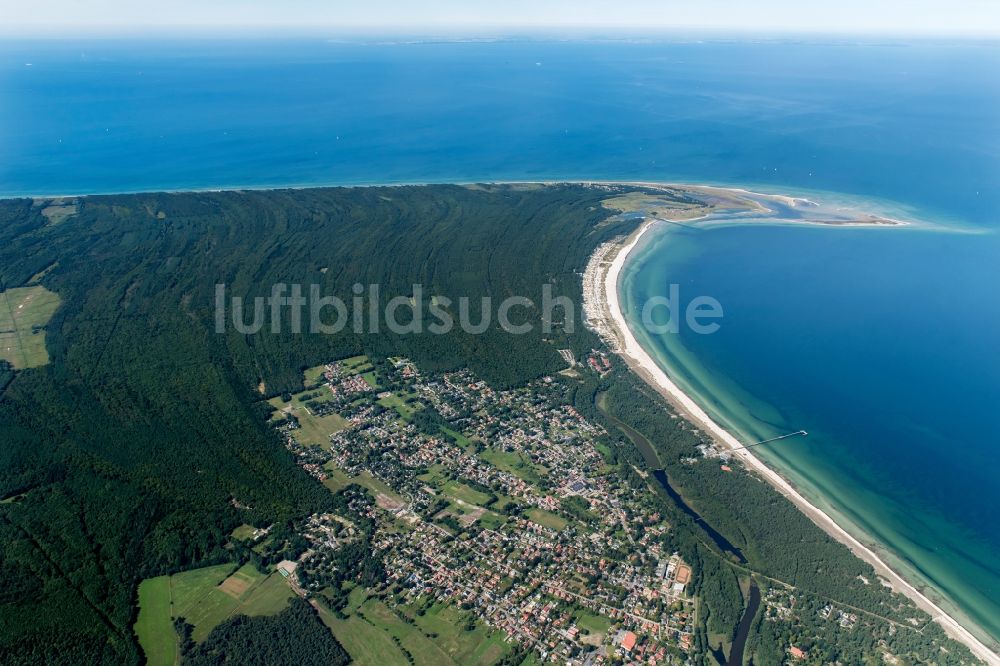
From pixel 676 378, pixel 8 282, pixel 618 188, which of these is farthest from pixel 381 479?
pixel 618 188

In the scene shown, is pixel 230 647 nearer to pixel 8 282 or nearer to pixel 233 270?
pixel 233 270

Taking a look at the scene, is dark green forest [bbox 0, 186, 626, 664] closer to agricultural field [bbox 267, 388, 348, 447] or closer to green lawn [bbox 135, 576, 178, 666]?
green lawn [bbox 135, 576, 178, 666]

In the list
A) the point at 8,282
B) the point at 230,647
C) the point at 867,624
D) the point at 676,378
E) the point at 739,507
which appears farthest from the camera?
the point at 8,282

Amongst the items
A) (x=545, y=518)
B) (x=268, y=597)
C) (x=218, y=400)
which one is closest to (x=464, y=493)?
(x=545, y=518)

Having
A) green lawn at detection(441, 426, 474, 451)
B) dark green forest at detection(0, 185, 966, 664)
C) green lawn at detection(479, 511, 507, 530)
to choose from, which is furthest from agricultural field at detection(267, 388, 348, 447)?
green lawn at detection(479, 511, 507, 530)

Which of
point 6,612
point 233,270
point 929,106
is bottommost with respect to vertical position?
point 6,612

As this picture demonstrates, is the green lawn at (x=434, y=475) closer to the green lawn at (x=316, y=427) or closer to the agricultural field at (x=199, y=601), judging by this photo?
the green lawn at (x=316, y=427)
